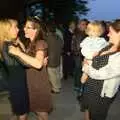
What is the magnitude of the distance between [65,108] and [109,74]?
445cm

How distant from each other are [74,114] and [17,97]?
3649 millimetres

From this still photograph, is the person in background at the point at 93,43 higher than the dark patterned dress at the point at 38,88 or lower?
higher

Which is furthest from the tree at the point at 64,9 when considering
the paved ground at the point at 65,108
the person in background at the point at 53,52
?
Result: the paved ground at the point at 65,108

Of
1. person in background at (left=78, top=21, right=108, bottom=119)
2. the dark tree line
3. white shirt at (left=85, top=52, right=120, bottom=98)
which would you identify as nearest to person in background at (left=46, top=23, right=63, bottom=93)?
person in background at (left=78, top=21, right=108, bottom=119)

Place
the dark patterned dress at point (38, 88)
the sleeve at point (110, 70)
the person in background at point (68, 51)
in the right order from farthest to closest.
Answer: the person in background at point (68, 51), the dark patterned dress at point (38, 88), the sleeve at point (110, 70)

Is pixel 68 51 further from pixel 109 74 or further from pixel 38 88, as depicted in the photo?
pixel 109 74

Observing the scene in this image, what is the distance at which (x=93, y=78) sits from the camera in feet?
22.4

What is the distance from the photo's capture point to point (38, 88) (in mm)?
7043

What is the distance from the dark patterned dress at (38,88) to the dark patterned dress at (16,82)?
0.15 metres

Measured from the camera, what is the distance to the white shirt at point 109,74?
6633mm

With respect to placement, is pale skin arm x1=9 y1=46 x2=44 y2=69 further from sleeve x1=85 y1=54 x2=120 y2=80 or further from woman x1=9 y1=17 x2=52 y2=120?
sleeve x1=85 y1=54 x2=120 y2=80

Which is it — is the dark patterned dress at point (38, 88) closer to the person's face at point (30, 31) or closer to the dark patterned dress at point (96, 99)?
the person's face at point (30, 31)

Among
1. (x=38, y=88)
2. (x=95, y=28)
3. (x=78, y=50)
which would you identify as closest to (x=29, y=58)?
(x=38, y=88)

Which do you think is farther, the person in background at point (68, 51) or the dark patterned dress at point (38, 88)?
the person in background at point (68, 51)
